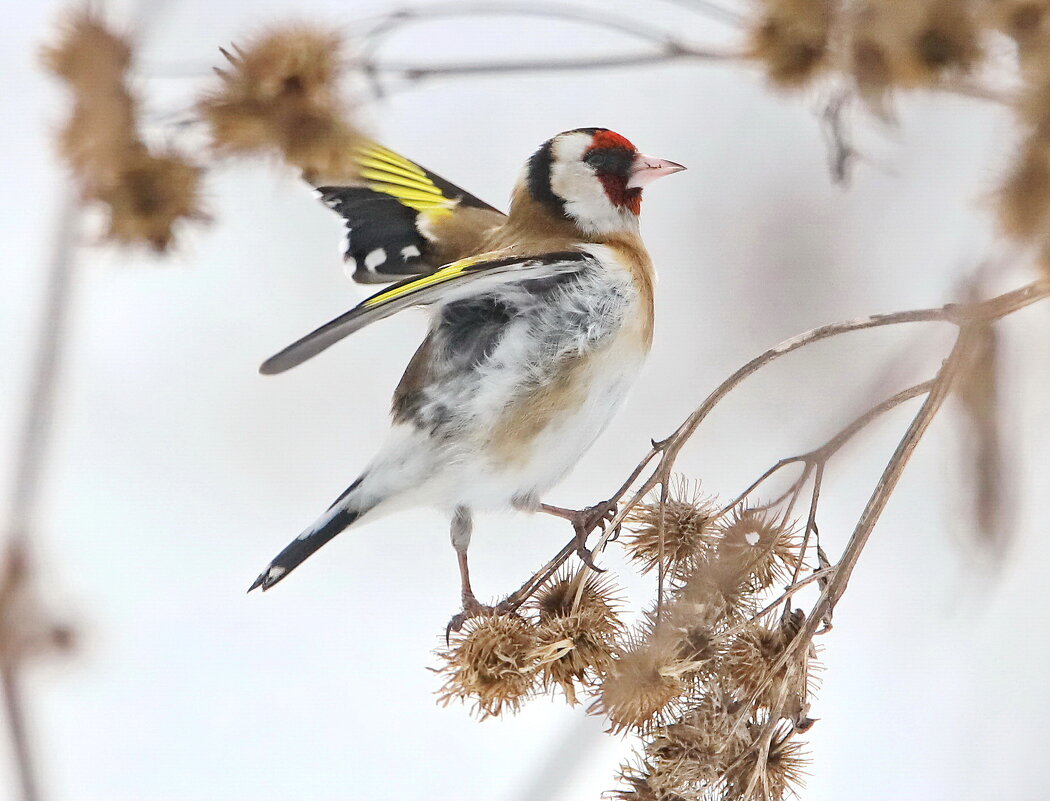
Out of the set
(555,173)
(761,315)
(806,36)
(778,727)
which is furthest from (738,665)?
(761,315)

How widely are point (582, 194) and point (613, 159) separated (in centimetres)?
5

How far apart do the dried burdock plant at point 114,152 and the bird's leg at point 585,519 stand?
1.21ft

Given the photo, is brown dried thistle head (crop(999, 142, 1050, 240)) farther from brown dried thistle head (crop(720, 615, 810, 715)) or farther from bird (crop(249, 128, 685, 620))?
bird (crop(249, 128, 685, 620))

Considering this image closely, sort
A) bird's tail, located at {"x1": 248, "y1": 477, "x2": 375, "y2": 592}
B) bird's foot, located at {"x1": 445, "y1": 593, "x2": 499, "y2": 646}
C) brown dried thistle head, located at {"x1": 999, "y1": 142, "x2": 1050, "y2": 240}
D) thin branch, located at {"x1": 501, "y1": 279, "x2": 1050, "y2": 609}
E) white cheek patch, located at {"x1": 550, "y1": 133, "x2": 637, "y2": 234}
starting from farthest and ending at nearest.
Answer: white cheek patch, located at {"x1": 550, "y1": 133, "x2": 637, "y2": 234}, bird's tail, located at {"x1": 248, "y1": 477, "x2": 375, "y2": 592}, bird's foot, located at {"x1": 445, "y1": 593, "x2": 499, "y2": 646}, thin branch, located at {"x1": 501, "y1": 279, "x2": 1050, "y2": 609}, brown dried thistle head, located at {"x1": 999, "y1": 142, "x2": 1050, "y2": 240}

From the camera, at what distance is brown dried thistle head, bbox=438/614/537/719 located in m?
0.75

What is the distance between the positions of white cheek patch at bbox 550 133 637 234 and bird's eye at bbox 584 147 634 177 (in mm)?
13

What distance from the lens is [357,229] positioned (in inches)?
46.2

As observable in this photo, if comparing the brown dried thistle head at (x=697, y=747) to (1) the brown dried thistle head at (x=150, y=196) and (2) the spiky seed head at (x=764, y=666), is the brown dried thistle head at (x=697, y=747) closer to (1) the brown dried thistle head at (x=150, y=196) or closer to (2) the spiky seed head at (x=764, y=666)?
(2) the spiky seed head at (x=764, y=666)

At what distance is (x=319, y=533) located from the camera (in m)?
1.04

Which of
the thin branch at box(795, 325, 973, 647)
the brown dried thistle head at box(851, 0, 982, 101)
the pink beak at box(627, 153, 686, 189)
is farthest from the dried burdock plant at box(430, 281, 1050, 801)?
the pink beak at box(627, 153, 686, 189)

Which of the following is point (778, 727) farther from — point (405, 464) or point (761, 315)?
point (761, 315)

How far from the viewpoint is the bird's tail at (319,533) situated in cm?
100

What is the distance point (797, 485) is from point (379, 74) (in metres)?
0.42

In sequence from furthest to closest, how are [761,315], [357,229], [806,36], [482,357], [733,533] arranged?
[761,315], [357,229], [482,357], [733,533], [806,36]
